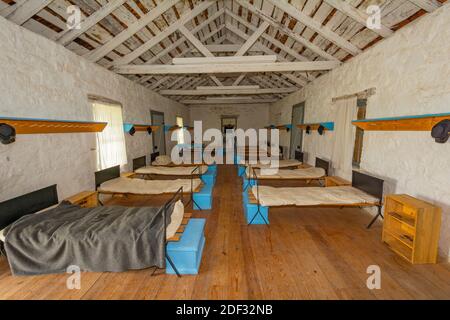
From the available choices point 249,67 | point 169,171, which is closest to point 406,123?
point 249,67

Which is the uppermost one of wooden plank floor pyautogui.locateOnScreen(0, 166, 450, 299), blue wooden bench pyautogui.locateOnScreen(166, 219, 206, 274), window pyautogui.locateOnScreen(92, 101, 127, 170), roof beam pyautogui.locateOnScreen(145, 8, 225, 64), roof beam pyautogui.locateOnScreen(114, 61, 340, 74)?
roof beam pyautogui.locateOnScreen(145, 8, 225, 64)

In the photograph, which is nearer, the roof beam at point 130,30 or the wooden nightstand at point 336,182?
the roof beam at point 130,30

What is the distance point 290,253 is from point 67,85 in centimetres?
520

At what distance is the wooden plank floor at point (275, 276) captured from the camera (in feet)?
8.20

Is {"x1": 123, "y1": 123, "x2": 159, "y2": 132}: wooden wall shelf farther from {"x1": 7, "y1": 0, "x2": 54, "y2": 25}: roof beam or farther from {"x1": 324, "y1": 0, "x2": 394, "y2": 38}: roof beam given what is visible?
{"x1": 324, "y1": 0, "x2": 394, "y2": 38}: roof beam

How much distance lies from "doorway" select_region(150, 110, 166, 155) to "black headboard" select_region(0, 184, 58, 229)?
5.36 metres

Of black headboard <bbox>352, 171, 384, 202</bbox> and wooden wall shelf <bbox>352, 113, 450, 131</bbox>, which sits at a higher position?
wooden wall shelf <bbox>352, 113, 450, 131</bbox>

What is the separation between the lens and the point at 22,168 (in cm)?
349

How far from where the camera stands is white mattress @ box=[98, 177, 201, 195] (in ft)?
15.9

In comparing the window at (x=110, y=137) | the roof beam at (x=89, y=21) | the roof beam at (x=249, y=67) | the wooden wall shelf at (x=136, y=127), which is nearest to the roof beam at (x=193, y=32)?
the roof beam at (x=249, y=67)

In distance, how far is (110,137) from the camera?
5.89 m

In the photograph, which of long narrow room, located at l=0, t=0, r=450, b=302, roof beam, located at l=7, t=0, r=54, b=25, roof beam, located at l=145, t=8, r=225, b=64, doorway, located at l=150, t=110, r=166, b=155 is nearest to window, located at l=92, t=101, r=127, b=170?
long narrow room, located at l=0, t=0, r=450, b=302

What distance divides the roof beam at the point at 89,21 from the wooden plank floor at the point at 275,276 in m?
3.85

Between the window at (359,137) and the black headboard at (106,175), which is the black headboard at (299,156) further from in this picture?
the black headboard at (106,175)
